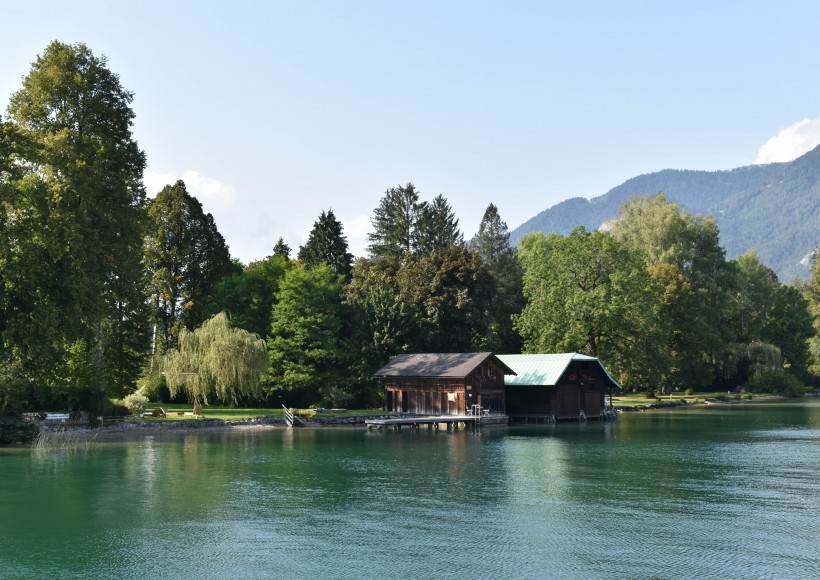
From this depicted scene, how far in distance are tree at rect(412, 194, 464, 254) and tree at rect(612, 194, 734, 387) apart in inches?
909

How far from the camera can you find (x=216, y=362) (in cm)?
6306

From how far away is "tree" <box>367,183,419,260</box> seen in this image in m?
112

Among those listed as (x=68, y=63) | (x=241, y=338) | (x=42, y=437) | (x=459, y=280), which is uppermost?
(x=68, y=63)

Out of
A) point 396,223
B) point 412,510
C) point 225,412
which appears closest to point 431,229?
point 396,223

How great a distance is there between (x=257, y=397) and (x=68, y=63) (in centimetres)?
2821

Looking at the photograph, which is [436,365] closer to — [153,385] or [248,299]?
[248,299]

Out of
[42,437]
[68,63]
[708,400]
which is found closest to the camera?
[42,437]

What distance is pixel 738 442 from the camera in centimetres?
A: 5041

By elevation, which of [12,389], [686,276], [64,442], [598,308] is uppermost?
[686,276]

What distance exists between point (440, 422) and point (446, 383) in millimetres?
3322

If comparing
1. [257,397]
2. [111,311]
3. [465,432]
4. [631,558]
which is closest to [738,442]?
[465,432]

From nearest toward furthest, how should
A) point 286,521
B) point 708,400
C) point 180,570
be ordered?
point 180,570 < point 286,521 < point 708,400

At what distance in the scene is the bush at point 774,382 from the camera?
102 metres

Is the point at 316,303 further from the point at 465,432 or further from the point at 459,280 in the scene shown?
the point at 465,432
